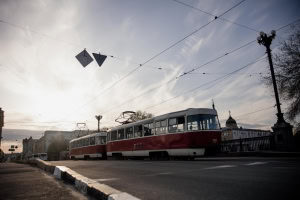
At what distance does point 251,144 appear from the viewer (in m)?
18.9

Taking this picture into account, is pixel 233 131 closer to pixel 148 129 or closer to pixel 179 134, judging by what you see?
pixel 148 129

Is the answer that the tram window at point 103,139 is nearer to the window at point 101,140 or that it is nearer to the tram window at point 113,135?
the window at point 101,140

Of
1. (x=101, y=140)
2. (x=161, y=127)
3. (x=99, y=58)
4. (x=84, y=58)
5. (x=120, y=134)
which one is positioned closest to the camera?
(x=84, y=58)

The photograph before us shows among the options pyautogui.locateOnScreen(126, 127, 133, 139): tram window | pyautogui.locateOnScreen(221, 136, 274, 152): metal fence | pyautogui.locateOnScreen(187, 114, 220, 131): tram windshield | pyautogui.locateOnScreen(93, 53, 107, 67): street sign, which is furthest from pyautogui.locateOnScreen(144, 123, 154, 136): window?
pyautogui.locateOnScreen(221, 136, 274, 152): metal fence

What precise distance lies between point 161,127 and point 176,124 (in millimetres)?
1333

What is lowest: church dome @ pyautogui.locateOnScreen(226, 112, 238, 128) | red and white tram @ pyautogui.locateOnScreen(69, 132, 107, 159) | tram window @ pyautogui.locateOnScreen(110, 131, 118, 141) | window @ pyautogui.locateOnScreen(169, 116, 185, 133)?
red and white tram @ pyautogui.locateOnScreen(69, 132, 107, 159)

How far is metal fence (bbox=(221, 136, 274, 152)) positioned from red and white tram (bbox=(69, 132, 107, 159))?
12409 mm

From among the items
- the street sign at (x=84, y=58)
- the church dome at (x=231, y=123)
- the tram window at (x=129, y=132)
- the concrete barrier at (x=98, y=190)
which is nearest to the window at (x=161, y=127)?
the tram window at (x=129, y=132)

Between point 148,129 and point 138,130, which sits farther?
point 138,130

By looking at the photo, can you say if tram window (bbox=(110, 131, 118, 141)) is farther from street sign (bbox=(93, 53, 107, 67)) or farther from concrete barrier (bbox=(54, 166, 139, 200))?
concrete barrier (bbox=(54, 166, 139, 200))

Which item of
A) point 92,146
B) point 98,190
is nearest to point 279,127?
point 98,190

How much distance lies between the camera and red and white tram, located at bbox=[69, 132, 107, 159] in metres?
24.1

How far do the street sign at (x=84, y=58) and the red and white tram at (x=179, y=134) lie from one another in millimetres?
5850

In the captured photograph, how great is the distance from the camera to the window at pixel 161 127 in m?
14.4
